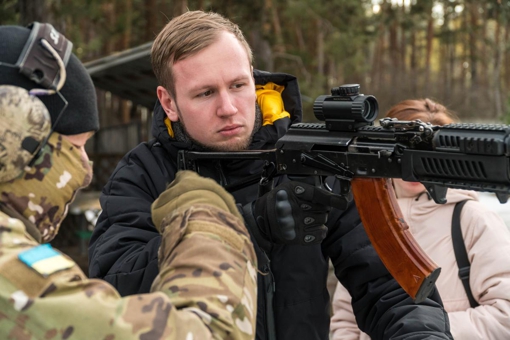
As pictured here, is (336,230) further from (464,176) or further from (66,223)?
(66,223)

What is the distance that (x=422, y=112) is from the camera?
361 cm

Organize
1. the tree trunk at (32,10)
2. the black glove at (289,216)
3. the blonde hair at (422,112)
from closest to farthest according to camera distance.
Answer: the black glove at (289,216) < the blonde hair at (422,112) < the tree trunk at (32,10)

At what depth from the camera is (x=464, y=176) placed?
2029 mm

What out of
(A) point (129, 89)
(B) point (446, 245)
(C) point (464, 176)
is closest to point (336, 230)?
(C) point (464, 176)

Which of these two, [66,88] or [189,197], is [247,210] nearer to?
[189,197]

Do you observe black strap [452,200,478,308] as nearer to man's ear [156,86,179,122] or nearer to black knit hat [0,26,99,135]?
man's ear [156,86,179,122]

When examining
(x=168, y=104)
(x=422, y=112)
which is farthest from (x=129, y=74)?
(x=168, y=104)

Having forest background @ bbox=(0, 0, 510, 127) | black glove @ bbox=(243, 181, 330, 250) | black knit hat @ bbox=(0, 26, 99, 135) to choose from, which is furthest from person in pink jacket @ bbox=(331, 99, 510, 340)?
forest background @ bbox=(0, 0, 510, 127)

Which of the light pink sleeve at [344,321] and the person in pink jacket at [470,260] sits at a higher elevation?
the person in pink jacket at [470,260]

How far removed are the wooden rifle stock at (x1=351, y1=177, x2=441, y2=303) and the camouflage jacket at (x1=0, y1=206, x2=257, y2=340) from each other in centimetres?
86

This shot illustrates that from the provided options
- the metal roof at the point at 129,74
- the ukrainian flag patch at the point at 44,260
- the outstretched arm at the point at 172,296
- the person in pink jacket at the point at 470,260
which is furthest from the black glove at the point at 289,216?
the metal roof at the point at 129,74

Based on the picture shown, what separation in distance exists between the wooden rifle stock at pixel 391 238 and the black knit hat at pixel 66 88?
1.03 meters

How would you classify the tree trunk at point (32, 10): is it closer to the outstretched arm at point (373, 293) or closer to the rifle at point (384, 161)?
the rifle at point (384, 161)

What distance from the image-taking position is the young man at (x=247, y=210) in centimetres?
223
